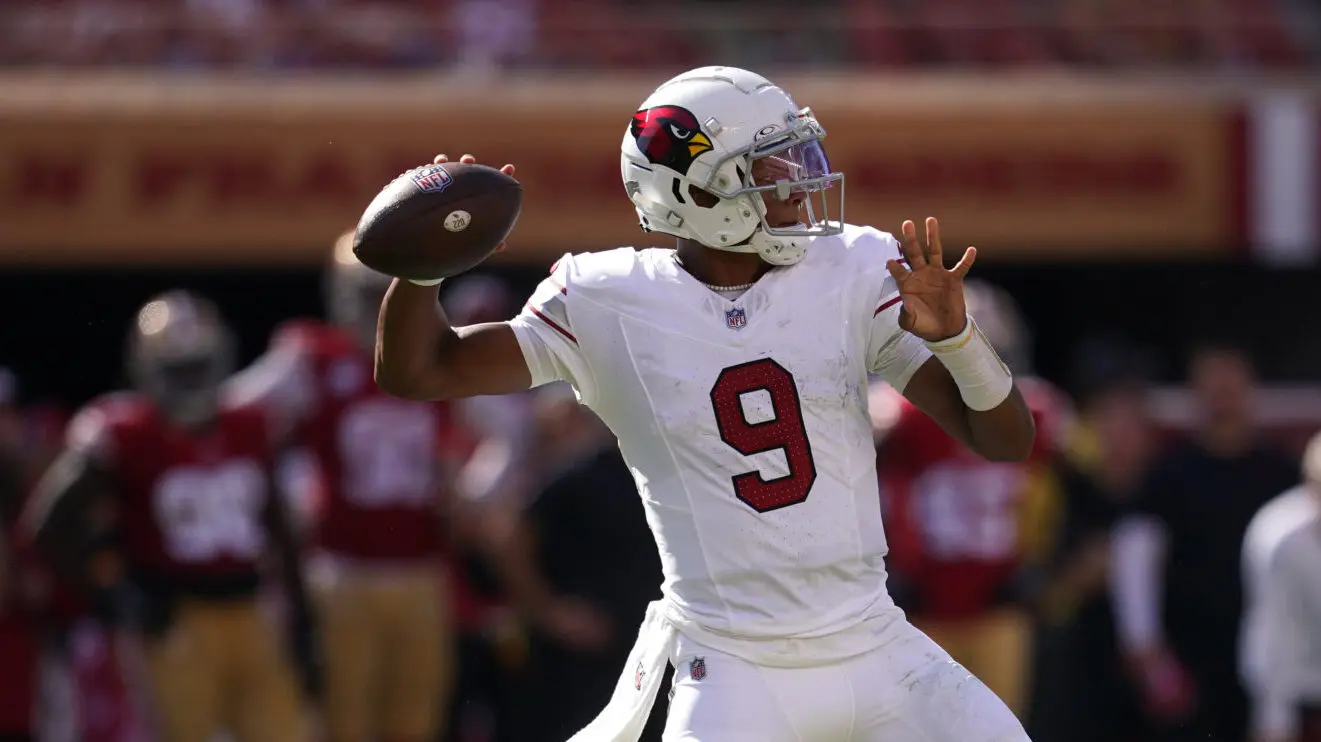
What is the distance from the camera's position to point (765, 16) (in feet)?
33.1

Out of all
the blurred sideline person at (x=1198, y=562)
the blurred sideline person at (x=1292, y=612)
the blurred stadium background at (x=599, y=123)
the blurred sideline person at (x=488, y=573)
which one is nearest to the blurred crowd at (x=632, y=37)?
the blurred stadium background at (x=599, y=123)

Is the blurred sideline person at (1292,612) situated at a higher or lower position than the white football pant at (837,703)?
lower

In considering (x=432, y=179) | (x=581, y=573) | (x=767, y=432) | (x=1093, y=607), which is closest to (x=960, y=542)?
(x=1093, y=607)

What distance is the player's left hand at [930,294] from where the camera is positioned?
3316 millimetres

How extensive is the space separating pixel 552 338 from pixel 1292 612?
387 cm

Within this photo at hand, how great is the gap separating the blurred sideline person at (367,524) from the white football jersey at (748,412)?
3.46 m

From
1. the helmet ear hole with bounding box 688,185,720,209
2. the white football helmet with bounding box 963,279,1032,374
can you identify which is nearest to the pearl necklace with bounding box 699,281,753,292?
the helmet ear hole with bounding box 688,185,720,209

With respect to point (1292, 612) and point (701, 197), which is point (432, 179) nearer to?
point (701, 197)

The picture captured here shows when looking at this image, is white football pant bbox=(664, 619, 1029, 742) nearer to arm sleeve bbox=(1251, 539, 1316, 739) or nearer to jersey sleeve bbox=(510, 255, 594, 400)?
jersey sleeve bbox=(510, 255, 594, 400)

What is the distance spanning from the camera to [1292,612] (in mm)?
6539

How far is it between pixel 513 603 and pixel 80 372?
14.0 feet

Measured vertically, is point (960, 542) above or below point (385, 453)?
below

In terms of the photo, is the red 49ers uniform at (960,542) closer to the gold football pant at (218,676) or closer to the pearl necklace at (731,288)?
the gold football pant at (218,676)

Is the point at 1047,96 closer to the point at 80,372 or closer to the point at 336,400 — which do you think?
the point at 336,400
